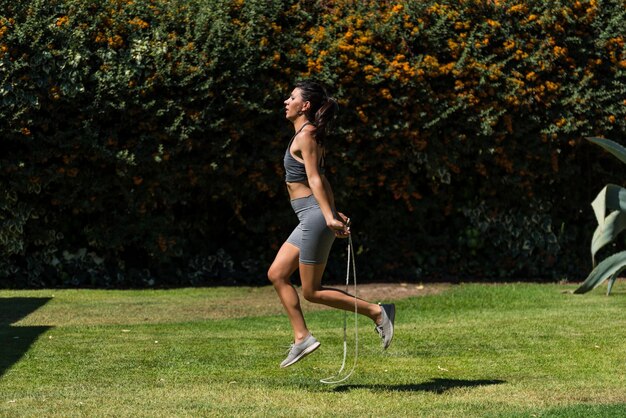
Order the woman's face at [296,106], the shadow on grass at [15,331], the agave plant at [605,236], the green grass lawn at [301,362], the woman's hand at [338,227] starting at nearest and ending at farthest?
the agave plant at [605,236] → the green grass lawn at [301,362] → the woman's hand at [338,227] → the woman's face at [296,106] → the shadow on grass at [15,331]

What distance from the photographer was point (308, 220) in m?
7.09

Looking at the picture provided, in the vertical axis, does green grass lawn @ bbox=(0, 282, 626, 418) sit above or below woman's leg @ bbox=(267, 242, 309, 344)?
below

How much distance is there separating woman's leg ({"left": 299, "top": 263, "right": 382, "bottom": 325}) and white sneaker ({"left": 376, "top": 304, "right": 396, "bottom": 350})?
2.7 inches

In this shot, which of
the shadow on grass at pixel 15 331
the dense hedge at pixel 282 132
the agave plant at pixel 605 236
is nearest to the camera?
the agave plant at pixel 605 236

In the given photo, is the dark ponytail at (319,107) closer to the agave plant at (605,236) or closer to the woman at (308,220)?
the woman at (308,220)

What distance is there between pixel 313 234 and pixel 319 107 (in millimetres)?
819

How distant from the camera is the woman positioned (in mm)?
7023

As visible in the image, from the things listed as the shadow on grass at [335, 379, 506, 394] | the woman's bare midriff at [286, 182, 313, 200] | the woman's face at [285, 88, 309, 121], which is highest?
the woman's face at [285, 88, 309, 121]

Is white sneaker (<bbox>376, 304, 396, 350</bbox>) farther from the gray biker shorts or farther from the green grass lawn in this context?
the gray biker shorts

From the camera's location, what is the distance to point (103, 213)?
1349 centimetres

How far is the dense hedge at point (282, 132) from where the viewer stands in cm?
1283

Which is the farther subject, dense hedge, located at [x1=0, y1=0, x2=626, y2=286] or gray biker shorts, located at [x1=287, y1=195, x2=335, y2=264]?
dense hedge, located at [x1=0, y1=0, x2=626, y2=286]

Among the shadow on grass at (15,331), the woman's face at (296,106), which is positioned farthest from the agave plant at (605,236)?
the shadow on grass at (15,331)

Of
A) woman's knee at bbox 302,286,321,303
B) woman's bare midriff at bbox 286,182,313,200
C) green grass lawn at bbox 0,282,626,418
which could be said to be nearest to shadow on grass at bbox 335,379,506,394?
green grass lawn at bbox 0,282,626,418
